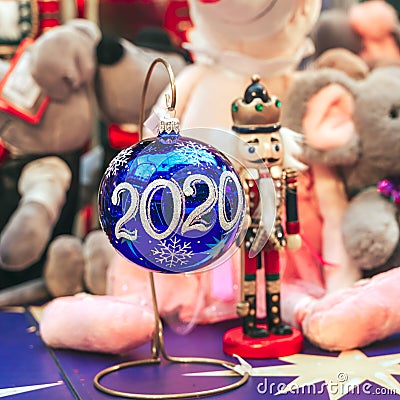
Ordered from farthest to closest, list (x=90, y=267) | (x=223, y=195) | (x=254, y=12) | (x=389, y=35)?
(x=389, y=35), (x=90, y=267), (x=254, y=12), (x=223, y=195)

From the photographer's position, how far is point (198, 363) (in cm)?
136

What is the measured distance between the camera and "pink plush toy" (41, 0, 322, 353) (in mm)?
1533

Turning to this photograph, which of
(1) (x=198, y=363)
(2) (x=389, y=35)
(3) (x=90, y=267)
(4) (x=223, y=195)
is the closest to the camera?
(4) (x=223, y=195)

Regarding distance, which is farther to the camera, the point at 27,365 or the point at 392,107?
the point at 392,107

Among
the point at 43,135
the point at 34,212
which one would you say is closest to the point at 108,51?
the point at 43,135

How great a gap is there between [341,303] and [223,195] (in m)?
0.38

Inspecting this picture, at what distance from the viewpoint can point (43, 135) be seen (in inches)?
70.7

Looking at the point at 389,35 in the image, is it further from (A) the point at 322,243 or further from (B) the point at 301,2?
(A) the point at 322,243

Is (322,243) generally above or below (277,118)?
below

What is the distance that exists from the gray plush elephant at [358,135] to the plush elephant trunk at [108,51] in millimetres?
440

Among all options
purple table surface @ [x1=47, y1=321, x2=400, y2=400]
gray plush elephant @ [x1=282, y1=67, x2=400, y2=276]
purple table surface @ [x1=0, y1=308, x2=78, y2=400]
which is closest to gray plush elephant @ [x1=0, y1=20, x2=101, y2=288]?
purple table surface @ [x1=0, y1=308, x2=78, y2=400]

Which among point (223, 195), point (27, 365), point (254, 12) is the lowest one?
point (27, 365)

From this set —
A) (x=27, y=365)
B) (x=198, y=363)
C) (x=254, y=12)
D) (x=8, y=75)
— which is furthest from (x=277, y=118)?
(x=8, y=75)

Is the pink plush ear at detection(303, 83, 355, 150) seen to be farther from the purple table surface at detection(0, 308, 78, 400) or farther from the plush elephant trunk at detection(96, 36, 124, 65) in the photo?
the purple table surface at detection(0, 308, 78, 400)
